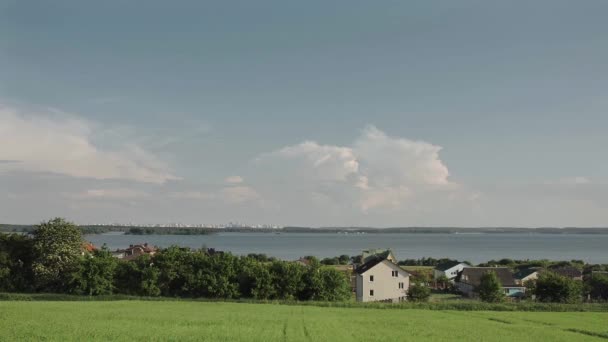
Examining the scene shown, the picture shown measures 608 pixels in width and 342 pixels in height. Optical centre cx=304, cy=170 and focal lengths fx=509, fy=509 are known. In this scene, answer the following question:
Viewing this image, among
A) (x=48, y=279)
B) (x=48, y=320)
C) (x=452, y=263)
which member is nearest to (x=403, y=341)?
(x=48, y=320)

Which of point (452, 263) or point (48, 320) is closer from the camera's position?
point (48, 320)

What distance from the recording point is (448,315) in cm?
3994

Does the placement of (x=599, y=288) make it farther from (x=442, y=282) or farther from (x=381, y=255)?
(x=381, y=255)

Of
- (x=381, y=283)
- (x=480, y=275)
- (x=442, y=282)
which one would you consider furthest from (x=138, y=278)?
(x=442, y=282)

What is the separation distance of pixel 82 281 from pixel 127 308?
47.0 feet

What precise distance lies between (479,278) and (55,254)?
2332 inches

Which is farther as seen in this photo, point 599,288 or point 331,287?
point 599,288

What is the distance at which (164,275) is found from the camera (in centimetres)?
5288

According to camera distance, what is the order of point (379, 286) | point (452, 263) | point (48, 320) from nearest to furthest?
1. point (48, 320)
2. point (379, 286)
3. point (452, 263)

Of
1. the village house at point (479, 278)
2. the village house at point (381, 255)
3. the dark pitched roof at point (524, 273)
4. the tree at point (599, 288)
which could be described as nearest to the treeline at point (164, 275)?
the village house at point (381, 255)

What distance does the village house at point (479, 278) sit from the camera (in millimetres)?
78875

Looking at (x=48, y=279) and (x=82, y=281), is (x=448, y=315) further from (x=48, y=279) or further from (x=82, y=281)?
(x=48, y=279)

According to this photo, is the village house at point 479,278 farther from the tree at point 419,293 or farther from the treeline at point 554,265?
the treeline at point 554,265

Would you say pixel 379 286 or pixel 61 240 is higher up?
pixel 61 240
